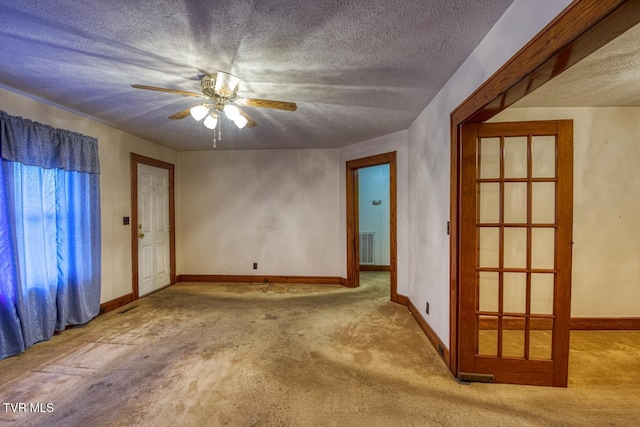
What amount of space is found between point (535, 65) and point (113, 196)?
440cm

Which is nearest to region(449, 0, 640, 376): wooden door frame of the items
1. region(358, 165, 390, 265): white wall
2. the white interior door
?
region(358, 165, 390, 265): white wall

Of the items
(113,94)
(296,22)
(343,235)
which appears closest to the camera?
(296,22)

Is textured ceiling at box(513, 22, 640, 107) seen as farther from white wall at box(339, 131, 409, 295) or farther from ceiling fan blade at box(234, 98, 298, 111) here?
ceiling fan blade at box(234, 98, 298, 111)

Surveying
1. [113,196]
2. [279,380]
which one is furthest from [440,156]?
[113,196]

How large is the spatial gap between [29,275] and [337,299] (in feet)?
11.0

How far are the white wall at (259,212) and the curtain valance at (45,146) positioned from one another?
6.05 feet

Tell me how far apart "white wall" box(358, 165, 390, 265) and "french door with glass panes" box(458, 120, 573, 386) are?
3627 mm

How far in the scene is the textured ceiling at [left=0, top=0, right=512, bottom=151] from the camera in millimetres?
1520

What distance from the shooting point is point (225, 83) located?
217cm

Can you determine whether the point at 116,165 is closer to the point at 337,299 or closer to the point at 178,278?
the point at 178,278

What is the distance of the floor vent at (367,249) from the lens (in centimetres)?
591

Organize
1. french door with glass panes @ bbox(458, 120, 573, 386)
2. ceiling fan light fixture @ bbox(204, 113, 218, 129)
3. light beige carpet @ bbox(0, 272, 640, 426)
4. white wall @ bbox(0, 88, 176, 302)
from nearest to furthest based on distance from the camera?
1. light beige carpet @ bbox(0, 272, 640, 426)
2. french door with glass panes @ bbox(458, 120, 573, 386)
3. ceiling fan light fixture @ bbox(204, 113, 218, 129)
4. white wall @ bbox(0, 88, 176, 302)

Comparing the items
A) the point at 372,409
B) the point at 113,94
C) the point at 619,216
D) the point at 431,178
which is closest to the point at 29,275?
the point at 113,94

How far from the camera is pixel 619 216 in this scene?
9.73ft
